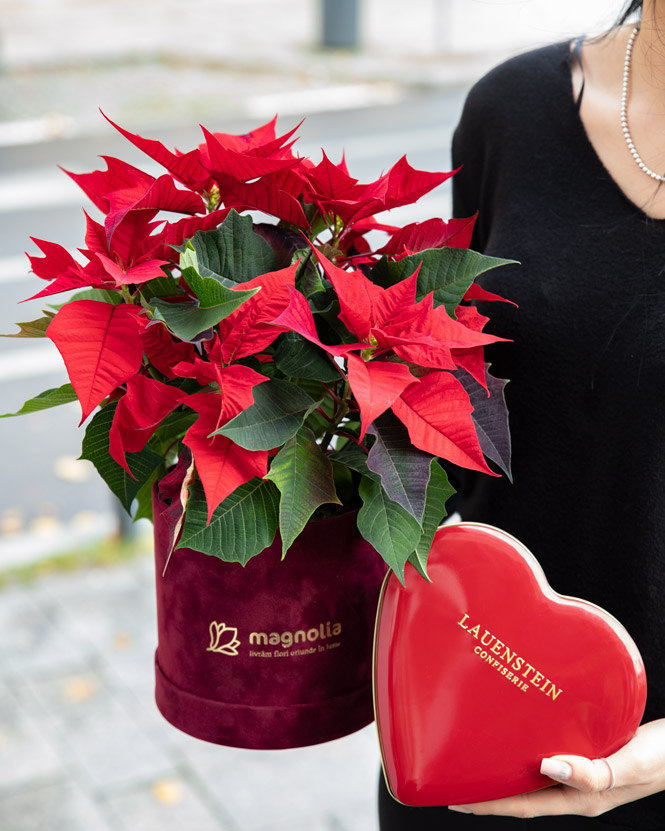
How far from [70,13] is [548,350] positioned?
47.0 ft

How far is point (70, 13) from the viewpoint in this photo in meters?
13.8

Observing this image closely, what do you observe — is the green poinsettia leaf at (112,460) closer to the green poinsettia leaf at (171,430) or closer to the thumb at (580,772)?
the green poinsettia leaf at (171,430)

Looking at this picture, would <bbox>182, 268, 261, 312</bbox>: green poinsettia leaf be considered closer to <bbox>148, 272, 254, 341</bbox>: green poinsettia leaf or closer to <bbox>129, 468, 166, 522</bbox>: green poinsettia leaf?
<bbox>148, 272, 254, 341</bbox>: green poinsettia leaf

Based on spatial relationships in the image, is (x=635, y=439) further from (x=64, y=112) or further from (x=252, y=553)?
(x=64, y=112)

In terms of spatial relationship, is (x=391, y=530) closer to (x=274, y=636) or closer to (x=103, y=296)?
(x=274, y=636)

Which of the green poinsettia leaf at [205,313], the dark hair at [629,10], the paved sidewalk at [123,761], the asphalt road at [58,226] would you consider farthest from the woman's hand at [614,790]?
the asphalt road at [58,226]

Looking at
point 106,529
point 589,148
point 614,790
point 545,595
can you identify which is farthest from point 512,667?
point 106,529

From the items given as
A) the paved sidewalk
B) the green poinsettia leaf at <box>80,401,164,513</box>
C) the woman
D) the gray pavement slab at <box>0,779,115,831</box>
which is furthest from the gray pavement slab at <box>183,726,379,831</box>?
the green poinsettia leaf at <box>80,401,164,513</box>

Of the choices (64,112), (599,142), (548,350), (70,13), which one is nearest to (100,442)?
(548,350)

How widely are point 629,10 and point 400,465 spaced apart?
0.74 metres

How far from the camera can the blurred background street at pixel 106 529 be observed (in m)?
2.31

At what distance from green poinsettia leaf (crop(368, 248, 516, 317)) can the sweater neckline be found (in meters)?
0.34

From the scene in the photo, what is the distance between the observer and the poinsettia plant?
2.68 ft

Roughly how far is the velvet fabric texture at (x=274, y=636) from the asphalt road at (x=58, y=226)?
2.32m
